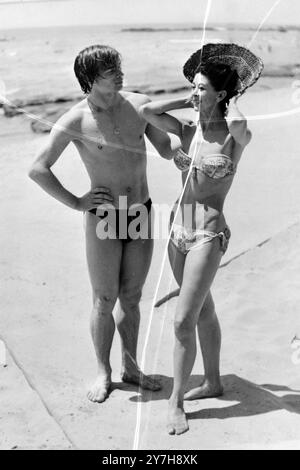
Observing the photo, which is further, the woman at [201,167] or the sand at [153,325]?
the sand at [153,325]

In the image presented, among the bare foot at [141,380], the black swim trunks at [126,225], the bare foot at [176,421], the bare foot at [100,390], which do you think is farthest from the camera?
the bare foot at [141,380]

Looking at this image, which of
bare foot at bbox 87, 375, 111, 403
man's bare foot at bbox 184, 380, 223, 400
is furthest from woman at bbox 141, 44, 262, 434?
bare foot at bbox 87, 375, 111, 403

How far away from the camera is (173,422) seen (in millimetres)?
3830

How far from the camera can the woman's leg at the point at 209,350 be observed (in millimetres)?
4000

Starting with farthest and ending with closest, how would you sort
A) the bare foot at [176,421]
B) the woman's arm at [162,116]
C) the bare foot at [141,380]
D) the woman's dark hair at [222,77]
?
the bare foot at [141,380]
the bare foot at [176,421]
the woman's arm at [162,116]
the woman's dark hair at [222,77]

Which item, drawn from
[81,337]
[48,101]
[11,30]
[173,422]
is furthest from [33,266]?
[11,30]

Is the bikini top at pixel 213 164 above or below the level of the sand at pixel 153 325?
above

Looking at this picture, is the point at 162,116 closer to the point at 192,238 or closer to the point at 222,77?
the point at 222,77

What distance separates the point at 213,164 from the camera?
3.62m

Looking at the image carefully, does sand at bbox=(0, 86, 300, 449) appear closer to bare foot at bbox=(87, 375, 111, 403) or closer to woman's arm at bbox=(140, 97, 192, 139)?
bare foot at bbox=(87, 375, 111, 403)

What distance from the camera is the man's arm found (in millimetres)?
3879

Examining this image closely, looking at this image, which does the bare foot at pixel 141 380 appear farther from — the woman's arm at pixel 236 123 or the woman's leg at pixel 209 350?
the woman's arm at pixel 236 123

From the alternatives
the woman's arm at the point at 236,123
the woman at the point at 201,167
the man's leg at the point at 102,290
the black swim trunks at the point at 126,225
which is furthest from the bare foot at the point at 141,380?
the woman's arm at the point at 236,123

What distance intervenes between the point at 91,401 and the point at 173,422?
1.68 ft
